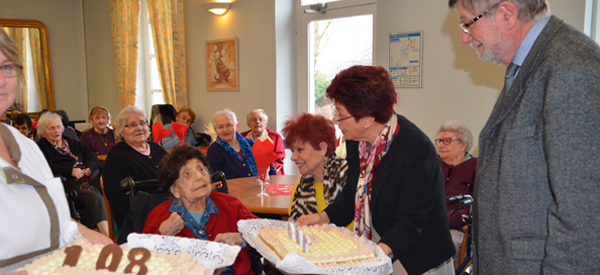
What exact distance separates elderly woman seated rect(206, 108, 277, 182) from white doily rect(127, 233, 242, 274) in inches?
96.0

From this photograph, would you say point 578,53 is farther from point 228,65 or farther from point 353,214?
point 228,65

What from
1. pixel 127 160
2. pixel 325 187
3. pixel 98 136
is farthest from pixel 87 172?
pixel 325 187

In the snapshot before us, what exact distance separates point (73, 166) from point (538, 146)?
4.49m

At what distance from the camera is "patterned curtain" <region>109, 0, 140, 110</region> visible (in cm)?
745

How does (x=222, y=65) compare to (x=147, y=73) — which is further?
(x=147, y=73)

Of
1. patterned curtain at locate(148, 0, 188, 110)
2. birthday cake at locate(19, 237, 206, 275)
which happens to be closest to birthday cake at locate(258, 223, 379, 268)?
birthday cake at locate(19, 237, 206, 275)

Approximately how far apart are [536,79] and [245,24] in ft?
15.6

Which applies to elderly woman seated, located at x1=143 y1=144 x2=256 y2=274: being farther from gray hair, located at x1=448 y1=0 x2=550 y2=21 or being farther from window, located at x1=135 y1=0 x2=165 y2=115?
window, located at x1=135 y1=0 x2=165 y2=115

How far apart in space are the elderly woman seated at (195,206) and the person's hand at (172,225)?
0.08 ft

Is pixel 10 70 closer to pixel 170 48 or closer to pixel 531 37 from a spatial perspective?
pixel 531 37

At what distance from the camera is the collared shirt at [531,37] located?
49.0 inches

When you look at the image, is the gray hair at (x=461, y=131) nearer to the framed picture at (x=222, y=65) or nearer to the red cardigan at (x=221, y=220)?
the red cardigan at (x=221, y=220)

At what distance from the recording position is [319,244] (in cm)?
160

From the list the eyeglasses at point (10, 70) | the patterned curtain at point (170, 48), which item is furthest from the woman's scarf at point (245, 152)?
the eyeglasses at point (10, 70)
